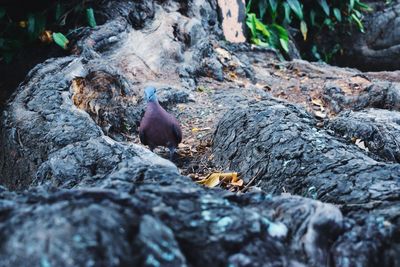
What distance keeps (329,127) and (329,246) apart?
1.43 metres

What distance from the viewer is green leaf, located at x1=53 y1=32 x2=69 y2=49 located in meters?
3.79

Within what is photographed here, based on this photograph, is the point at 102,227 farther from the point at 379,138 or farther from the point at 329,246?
the point at 379,138

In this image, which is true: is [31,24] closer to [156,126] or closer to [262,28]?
[156,126]

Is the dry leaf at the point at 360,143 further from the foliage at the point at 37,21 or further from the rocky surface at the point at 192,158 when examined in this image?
the foliage at the point at 37,21

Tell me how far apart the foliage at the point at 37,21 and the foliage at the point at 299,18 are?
2.00m

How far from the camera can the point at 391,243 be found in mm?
1062

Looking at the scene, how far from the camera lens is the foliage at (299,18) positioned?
5.68m

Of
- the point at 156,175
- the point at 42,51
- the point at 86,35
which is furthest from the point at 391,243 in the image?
the point at 42,51

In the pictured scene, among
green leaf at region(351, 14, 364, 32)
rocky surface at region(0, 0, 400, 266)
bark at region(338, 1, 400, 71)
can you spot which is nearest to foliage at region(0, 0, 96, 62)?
rocky surface at region(0, 0, 400, 266)

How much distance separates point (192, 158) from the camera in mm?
2686

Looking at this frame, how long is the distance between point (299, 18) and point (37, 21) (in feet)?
11.6

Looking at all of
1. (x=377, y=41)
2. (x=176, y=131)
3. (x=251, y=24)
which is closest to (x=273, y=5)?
(x=251, y=24)

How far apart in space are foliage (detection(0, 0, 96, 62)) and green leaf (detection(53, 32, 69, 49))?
0.06 m

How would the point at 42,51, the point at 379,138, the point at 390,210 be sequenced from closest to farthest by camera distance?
1. the point at 390,210
2. the point at 379,138
3. the point at 42,51
